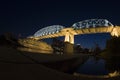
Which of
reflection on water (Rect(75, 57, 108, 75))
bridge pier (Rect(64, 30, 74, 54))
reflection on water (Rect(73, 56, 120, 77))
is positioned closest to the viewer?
reflection on water (Rect(73, 56, 120, 77))

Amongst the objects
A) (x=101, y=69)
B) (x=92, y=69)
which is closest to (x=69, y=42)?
(x=92, y=69)

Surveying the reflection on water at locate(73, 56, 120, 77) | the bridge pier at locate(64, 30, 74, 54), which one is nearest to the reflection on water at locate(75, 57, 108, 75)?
the reflection on water at locate(73, 56, 120, 77)

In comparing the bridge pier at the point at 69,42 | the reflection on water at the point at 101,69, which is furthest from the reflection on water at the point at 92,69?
the bridge pier at the point at 69,42

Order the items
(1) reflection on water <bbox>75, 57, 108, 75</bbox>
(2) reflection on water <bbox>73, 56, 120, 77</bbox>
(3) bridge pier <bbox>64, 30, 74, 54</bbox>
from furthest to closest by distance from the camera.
Answer: 1. (3) bridge pier <bbox>64, 30, 74, 54</bbox>
2. (1) reflection on water <bbox>75, 57, 108, 75</bbox>
3. (2) reflection on water <bbox>73, 56, 120, 77</bbox>

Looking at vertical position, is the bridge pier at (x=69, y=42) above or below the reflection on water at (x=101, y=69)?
above

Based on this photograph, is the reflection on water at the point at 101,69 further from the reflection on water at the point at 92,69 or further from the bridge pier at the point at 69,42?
Answer: the bridge pier at the point at 69,42

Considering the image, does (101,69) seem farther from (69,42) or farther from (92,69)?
(69,42)

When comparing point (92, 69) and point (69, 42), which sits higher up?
point (69, 42)

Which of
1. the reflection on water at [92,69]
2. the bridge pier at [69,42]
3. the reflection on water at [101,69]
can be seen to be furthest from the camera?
the bridge pier at [69,42]

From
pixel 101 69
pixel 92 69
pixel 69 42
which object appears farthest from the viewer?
pixel 69 42

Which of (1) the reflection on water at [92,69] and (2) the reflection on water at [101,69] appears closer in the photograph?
(2) the reflection on water at [101,69]

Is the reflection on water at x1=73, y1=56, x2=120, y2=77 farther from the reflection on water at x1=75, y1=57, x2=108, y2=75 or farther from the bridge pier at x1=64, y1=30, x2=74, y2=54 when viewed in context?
the bridge pier at x1=64, y1=30, x2=74, y2=54

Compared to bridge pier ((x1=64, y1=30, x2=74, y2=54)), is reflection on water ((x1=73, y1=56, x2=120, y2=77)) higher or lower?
lower

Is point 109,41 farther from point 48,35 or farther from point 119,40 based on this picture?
point 48,35
